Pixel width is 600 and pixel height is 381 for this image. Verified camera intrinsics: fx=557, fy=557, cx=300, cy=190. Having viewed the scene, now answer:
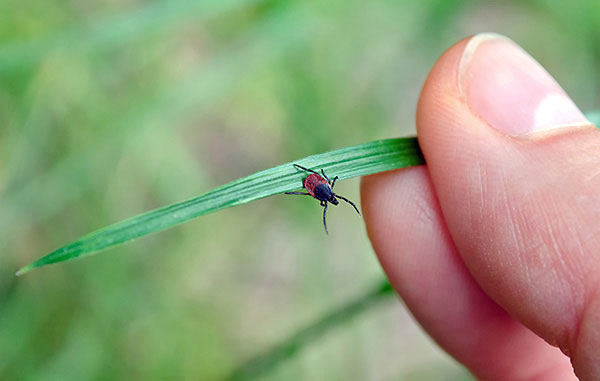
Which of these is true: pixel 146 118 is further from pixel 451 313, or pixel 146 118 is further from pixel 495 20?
pixel 495 20

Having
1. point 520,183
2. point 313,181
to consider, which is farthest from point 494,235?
point 313,181

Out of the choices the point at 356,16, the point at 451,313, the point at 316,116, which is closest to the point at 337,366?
the point at 451,313

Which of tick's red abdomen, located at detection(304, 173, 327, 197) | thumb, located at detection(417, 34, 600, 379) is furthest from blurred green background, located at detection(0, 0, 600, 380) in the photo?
thumb, located at detection(417, 34, 600, 379)

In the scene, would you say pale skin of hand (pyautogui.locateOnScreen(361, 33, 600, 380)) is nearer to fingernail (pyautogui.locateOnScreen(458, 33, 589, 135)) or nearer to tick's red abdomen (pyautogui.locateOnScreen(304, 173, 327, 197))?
fingernail (pyautogui.locateOnScreen(458, 33, 589, 135))

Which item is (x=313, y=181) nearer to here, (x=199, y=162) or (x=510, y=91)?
(x=510, y=91)

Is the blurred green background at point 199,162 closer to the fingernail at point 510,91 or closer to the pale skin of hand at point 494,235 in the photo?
the pale skin of hand at point 494,235

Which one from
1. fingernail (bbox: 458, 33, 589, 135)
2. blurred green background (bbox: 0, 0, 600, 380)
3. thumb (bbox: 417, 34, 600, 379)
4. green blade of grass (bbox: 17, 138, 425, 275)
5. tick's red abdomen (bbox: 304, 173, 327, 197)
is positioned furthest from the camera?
blurred green background (bbox: 0, 0, 600, 380)
